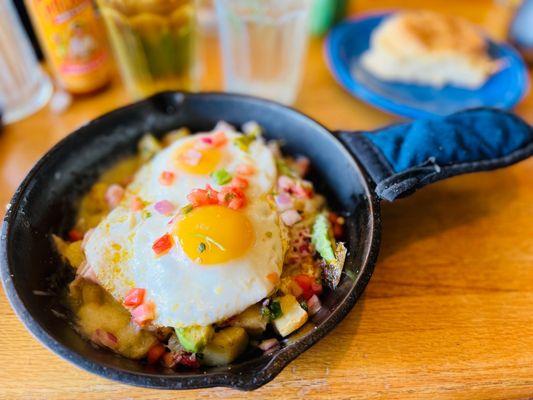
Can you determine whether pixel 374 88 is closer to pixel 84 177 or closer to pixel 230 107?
pixel 230 107

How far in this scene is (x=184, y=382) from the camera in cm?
97

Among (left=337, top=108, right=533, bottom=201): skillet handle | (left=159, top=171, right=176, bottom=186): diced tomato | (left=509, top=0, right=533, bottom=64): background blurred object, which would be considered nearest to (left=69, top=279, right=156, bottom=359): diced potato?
(left=159, top=171, right=176, bottom=186): diced tomato

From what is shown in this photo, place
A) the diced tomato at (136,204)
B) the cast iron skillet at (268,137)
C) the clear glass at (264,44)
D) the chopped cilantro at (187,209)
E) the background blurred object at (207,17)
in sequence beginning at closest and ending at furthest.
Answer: the cast iron skillet at (268,137)
the chopped cilantro at (187,209)
the diced tomato at (136,204)
the clear glass at (264,44)
the background blurred object at (207,17)

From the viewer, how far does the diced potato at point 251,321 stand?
1.16 metres

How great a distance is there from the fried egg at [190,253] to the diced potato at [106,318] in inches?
1.8

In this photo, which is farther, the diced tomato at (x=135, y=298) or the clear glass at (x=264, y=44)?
the clear glass at (x=264, y=44)

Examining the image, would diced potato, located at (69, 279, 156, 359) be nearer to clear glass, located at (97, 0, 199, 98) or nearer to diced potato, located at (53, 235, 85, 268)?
diced potato, located at (53, 235, 85, 268)

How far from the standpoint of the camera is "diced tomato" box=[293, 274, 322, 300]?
125cm

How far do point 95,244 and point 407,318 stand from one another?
0.87m

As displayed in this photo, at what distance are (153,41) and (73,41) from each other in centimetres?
30

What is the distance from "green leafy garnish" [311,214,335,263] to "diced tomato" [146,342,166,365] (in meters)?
0.47

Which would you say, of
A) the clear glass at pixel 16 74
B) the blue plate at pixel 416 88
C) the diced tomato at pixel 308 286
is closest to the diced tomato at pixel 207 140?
the diced tomato at pixel 308 286

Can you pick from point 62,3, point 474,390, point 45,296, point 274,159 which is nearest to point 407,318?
point 474,390

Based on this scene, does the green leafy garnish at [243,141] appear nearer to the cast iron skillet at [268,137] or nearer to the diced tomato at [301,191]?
the cast iron skillet at [268,137]
